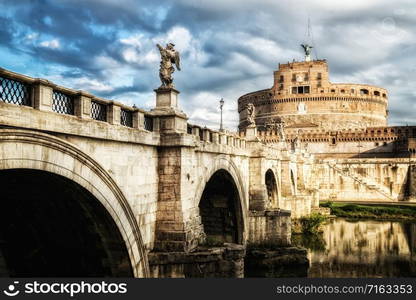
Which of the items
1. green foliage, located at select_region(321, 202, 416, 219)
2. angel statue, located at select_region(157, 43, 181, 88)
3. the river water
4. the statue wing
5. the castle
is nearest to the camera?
angel statue, located at select_region(157, 43, 181, 88)

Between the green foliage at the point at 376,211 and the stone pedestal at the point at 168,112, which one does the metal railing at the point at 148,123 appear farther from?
the green foliage at the point at 376,211

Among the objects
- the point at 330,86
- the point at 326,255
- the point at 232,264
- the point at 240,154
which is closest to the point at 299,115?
the point at 330,86

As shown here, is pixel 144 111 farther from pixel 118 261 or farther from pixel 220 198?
pixel 220 198

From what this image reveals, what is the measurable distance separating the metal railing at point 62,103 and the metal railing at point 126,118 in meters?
2.11

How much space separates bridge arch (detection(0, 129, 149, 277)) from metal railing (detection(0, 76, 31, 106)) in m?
0.57

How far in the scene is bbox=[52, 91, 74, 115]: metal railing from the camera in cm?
860

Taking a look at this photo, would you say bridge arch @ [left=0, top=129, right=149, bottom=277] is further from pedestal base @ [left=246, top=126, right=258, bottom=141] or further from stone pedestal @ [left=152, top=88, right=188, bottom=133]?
pedestal base @ [left=246, top=126, right=258, bottom=141]

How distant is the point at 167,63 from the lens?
44.3ft

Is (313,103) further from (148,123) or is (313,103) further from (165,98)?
(148,123)

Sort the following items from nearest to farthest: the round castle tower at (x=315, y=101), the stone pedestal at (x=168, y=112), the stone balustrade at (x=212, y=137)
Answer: the stone pedestal at (x=168, y=112) < the stone balustrade at (x=212, y=137) < the round castle tower at (x=315, y=101)

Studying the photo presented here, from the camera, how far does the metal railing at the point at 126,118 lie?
A: 11.3 meters

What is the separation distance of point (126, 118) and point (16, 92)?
160 inches

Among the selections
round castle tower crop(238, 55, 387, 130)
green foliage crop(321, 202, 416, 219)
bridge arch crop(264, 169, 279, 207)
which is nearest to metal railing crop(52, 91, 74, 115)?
bridge arch crop(264, 169, 279, 207)

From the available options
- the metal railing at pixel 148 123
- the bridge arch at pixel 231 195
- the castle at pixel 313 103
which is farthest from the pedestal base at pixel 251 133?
Result: the castle at pixel 313 103
